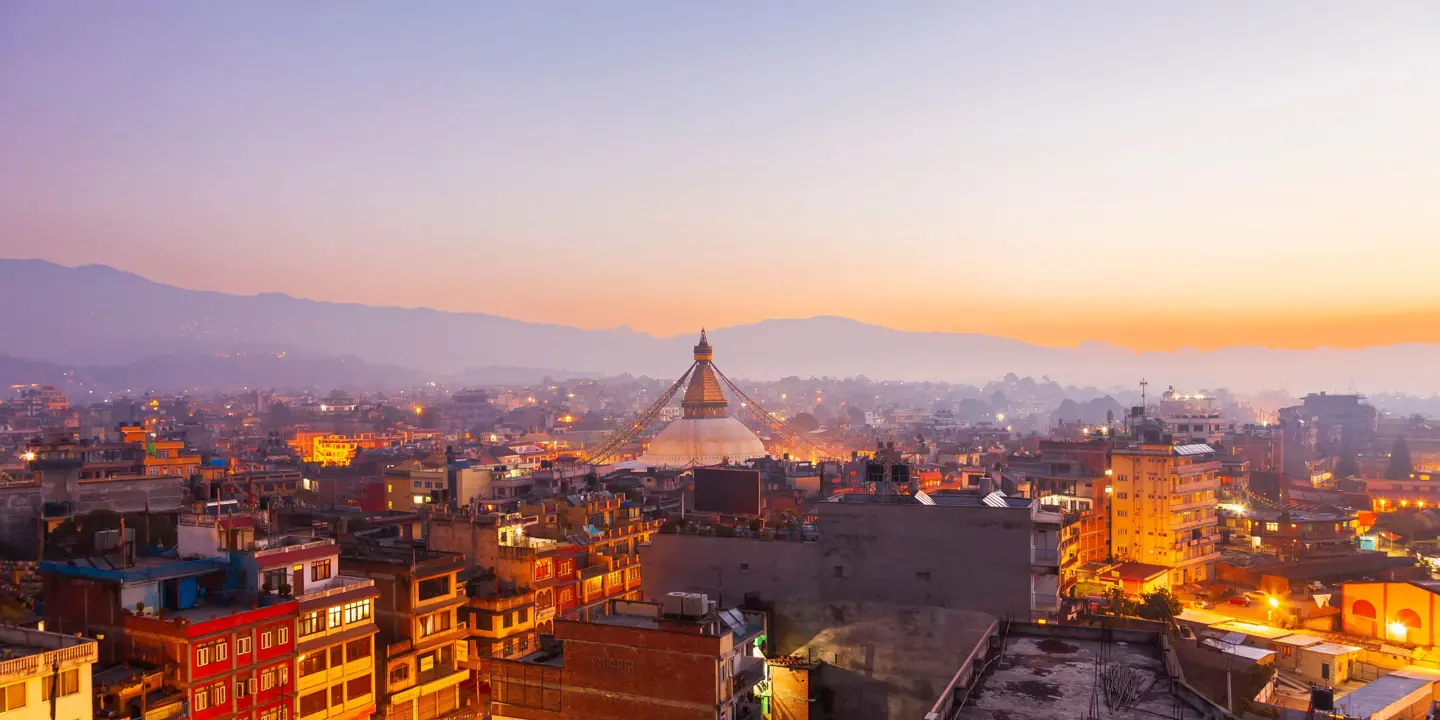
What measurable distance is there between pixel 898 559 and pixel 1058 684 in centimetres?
1082

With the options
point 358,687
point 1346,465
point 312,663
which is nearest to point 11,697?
point 312,663

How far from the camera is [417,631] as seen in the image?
31.5m

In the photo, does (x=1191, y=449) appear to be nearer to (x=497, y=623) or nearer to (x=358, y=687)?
(x=497, y=623)

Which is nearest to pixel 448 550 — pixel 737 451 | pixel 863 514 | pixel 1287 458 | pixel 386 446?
pixel 863 514

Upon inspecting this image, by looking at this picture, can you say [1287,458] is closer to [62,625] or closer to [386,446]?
[386,446]

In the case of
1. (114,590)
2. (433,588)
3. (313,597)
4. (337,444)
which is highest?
(114,590)

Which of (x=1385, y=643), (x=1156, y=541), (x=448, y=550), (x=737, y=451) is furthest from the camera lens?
(x=737, y=451)

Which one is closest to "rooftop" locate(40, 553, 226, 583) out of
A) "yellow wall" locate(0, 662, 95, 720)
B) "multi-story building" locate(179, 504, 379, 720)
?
"multi-story building" locate(179, 504, 379, 720)

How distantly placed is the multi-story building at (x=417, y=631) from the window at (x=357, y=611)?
1.55 m

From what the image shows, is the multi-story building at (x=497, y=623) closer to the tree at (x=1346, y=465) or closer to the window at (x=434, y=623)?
the window at (x=434, y=623)

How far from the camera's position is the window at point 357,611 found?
29.0 metres

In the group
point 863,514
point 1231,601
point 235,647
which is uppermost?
point 863,514

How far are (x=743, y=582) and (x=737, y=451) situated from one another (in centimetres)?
7650

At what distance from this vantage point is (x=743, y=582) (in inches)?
1235
